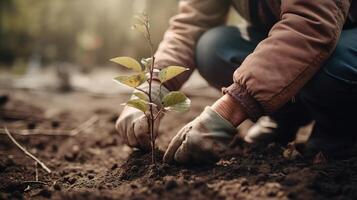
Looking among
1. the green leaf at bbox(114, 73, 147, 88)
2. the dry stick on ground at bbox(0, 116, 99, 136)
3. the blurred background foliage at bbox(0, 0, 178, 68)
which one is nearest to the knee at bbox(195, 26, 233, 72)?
the green leaf at bbox(114, 73, 147, 88)

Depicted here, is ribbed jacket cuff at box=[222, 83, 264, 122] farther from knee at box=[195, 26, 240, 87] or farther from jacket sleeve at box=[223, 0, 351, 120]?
knee at box=[195, 26, 240, 87]

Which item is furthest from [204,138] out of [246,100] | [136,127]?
[136,127]

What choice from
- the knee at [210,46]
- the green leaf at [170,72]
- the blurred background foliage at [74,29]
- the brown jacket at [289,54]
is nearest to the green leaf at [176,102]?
the green leaf at [170,72]

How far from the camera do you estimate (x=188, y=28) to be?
227 cm

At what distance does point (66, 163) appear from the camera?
2.23 m

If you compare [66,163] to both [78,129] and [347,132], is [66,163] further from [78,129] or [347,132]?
[347,132]

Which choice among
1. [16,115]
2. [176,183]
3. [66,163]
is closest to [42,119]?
[16,115]

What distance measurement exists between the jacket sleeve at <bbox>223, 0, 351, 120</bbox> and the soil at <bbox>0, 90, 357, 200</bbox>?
0.90 feet

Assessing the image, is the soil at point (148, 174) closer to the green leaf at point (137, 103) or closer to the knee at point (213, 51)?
the green leaf at point (137, 103)

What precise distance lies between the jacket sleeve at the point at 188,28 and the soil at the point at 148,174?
0.52 metres

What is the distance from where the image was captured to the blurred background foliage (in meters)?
6.75

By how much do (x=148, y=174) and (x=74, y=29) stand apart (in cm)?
644

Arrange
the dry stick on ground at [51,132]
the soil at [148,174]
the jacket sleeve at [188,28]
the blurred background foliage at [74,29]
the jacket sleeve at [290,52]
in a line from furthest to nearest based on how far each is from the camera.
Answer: the blurred background foliage at [74,29] → the dry stick on ground at [51,132] → the jacket sleeve at [188,28] → the jacket sleeve at [290,52] → the soil at [148,174]

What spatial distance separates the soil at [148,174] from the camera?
1388 millimetres
